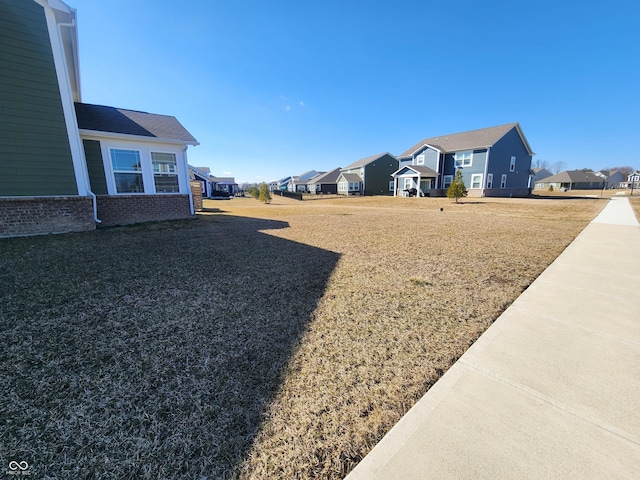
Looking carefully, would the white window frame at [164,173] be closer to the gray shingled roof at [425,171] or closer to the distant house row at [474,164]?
the distant house row at [474,164]

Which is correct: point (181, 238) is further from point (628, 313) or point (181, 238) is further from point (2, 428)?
point (628, 313)

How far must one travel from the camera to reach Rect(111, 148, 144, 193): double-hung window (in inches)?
396

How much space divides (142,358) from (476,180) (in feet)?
115

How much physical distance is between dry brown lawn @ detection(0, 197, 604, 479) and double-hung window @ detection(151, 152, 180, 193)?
18.4 ft

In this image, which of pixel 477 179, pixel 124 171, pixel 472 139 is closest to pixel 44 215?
pixel 124 171

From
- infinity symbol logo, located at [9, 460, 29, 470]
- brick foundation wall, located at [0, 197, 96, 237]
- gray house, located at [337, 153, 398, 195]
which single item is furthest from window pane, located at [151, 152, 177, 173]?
gray house, located at [337, 153, 398, 195]

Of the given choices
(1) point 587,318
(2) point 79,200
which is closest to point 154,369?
(1) point 587,318

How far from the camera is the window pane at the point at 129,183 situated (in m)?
10.2

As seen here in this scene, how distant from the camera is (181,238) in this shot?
8102 millimetres

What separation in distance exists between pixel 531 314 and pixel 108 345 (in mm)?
5116

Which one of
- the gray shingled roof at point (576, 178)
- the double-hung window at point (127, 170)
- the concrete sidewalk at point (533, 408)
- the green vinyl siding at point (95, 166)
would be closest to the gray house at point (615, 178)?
the gray shingled roof at point (576, 178)

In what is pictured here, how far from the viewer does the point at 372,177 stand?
4356 centimetres

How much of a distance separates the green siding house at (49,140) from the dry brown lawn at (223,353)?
2.26 m

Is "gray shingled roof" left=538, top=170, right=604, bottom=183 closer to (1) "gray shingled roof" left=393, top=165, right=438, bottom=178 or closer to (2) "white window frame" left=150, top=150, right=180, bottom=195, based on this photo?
(1) "gray shingled roof" left=393, top=165, right=438, bottom=178
